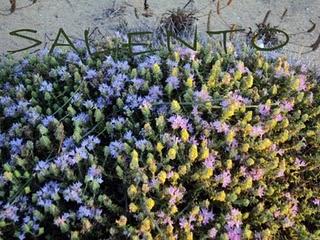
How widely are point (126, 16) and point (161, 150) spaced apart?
5.72 ft

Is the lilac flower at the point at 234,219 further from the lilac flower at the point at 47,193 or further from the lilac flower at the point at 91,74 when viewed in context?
the lilac flower at the point at 91,74

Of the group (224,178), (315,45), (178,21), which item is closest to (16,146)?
(224,178)

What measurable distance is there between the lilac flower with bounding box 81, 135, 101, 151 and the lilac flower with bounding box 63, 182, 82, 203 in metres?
0.15

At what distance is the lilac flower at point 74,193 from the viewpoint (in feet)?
6.18

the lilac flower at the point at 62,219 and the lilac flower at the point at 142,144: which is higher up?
the lilac flower at the point at 142,144

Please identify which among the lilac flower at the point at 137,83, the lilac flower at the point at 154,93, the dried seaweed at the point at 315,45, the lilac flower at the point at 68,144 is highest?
the lilac flower at the point at 137,83

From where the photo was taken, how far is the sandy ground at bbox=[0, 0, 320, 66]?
11.4 ft

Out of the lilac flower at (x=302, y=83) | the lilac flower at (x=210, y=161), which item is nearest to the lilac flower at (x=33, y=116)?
the lilac flower at (x=210, y=161)

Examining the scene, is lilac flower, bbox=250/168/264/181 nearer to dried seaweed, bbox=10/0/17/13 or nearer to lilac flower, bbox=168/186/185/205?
lilac flower, bbox=168/186/185/205

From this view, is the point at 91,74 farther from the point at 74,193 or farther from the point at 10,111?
the point at 74,193

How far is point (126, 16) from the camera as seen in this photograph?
3592mm

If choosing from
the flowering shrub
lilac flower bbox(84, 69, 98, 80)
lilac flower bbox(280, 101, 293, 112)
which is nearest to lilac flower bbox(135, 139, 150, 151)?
the flowering shrub

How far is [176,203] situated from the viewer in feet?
6.37

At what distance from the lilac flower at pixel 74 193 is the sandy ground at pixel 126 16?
1.66m
